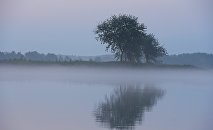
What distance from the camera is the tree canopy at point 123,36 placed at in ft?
286

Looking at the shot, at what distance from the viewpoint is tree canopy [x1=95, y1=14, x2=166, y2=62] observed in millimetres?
87125

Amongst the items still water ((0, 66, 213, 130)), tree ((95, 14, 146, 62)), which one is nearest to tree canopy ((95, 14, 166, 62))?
tree ((95, 14, 146, 62))

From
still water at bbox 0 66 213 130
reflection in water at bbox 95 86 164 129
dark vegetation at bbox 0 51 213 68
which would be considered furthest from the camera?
dark vegetation at bbox 0 51 213 68

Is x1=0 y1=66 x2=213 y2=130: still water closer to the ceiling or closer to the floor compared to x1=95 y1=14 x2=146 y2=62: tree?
closer to the floor

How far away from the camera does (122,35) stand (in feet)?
285

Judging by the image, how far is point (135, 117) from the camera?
78.7 ft

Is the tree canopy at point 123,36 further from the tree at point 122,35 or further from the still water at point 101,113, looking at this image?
the still water at point 101,113

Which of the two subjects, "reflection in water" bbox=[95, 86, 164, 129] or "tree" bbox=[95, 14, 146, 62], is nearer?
"reflection in water" bbox=[95, 86, 164, 129]

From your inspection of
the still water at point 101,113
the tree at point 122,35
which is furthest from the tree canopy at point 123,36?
the still water at point 101,113

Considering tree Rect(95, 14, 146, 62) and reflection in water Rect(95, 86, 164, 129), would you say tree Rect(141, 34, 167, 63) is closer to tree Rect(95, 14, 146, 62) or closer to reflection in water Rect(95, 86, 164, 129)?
tree Rect(95, 14, 146, 62)

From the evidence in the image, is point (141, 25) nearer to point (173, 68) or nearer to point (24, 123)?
point (173, 68)

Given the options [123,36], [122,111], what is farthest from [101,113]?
[123,36]

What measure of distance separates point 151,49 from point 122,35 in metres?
9.61

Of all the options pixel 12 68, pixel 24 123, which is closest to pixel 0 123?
pixel 24 123
